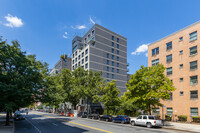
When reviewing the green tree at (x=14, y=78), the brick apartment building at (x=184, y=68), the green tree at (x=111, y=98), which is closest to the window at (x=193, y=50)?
the brick apartment building at (x=184, y=68)

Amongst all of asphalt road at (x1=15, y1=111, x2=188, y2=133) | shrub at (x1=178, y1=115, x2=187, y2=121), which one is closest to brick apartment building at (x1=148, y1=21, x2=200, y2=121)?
shrub at (x1=178, y1=115, x2=187, y2=121)

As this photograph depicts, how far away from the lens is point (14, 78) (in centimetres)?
2052

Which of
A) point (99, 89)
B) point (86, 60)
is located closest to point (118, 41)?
point (86, 60)

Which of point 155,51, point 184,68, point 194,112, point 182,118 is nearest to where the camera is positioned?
point 182,118

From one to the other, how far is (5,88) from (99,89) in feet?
90.2

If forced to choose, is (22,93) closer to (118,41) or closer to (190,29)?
(190,29)

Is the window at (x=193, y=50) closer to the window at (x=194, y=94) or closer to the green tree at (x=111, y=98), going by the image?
the window at (x=194, y=94)

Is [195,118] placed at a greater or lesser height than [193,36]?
lesser

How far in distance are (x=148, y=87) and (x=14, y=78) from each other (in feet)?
64.9

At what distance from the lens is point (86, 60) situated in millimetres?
62719

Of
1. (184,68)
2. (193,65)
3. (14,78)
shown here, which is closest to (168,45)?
(184,68)

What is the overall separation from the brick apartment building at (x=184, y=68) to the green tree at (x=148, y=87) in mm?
9819

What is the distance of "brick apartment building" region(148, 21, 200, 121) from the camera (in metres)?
30.7

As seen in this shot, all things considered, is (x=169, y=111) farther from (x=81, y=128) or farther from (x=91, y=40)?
(x=91, y=40)
